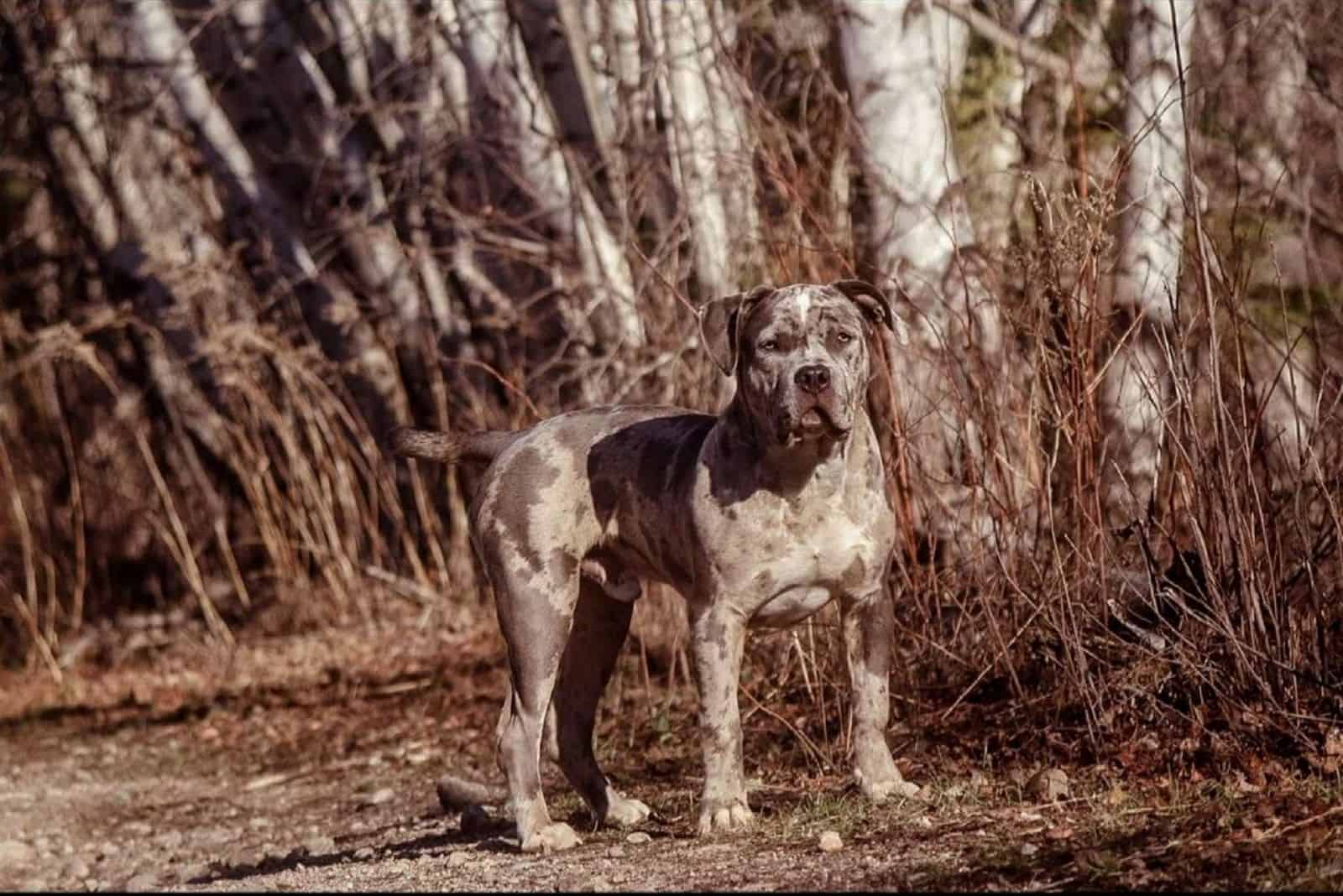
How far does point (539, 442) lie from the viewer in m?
6.68

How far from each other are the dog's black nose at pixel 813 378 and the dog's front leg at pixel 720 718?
28.0 inches

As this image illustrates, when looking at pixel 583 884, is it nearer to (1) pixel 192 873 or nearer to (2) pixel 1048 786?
(2) pixel 1048 786

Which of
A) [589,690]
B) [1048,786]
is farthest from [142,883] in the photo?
[1048,786]

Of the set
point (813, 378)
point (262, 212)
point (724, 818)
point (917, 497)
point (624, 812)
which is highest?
point (262, 212)

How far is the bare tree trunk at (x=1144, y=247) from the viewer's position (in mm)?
7164

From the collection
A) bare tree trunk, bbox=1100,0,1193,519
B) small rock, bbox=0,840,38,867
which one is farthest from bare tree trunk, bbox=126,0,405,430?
bare tree trunk, bbox=1100,0,1193,519

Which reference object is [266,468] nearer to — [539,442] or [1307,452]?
[539,442]

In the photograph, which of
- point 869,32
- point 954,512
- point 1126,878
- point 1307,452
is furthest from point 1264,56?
point 1126,878

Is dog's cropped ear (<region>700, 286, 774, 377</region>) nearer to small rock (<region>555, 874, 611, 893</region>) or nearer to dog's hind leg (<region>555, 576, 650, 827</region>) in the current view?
dog's hind leg (<region>555, 576, 650, 827</region>)

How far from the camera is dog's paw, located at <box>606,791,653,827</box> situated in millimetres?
6723

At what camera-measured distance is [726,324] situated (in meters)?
6.26

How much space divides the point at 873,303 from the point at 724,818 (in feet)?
5.18

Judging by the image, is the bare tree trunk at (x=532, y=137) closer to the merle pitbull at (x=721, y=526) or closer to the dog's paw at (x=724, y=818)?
the merle pitbull at (x=721, y=526)

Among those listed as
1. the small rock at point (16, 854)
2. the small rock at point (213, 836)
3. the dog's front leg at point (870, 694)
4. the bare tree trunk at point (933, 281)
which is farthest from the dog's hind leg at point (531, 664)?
the small rock at point (16, 854)
